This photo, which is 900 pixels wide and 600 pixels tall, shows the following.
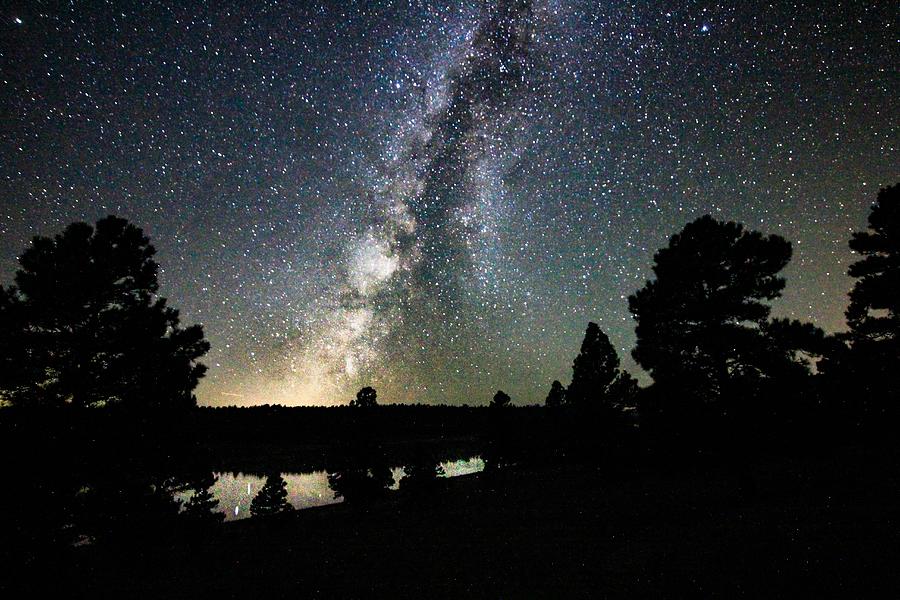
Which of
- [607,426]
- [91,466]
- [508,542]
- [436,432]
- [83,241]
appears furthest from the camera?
[436,432]

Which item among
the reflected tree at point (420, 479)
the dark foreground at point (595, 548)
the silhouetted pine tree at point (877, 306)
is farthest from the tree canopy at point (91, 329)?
the silhouetted pine tree at point (877, 306)

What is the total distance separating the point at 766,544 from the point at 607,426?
74.9 ft

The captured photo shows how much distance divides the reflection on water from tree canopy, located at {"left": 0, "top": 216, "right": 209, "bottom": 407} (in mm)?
24095

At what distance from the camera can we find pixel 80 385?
12.4 m

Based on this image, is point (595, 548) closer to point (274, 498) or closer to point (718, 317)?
point (718, 317)

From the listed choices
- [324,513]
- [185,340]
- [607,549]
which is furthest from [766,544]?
[324,513]

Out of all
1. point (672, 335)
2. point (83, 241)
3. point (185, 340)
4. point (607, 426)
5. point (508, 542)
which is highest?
point (83, 241)

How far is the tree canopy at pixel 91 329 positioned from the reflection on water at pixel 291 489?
949 inches

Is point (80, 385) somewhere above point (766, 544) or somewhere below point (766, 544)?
above

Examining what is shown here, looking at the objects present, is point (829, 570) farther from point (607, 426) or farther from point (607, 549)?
point (607, 426)

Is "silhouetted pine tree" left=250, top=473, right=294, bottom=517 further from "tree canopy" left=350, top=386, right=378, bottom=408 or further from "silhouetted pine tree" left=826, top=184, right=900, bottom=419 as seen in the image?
"silhouetted pine tree" left=826, top=184, right=900, bottom=419

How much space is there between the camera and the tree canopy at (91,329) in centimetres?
1205

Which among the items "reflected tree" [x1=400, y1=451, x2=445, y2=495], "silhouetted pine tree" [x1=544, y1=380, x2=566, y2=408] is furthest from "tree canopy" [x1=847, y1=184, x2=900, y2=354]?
"silhouetted pine tree" [x1=544, y1=380, x2=566, y2=408]

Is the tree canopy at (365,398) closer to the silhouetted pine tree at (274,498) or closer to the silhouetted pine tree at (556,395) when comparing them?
the silhouetted pine tree at (274,498)
